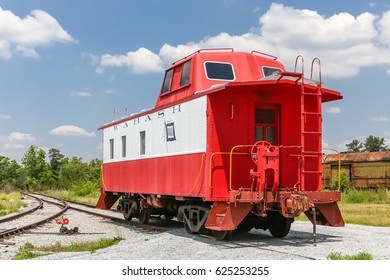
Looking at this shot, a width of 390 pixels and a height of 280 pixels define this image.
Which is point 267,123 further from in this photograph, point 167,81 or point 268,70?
point 167,81

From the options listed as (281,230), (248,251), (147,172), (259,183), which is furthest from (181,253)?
(147,172)

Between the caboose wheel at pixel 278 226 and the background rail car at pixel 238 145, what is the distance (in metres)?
0.03

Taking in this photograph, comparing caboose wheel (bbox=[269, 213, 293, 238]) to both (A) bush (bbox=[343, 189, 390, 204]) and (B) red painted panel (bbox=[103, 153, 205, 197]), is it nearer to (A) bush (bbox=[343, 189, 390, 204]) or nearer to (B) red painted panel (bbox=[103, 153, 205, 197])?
(B) red painted panel (bbox=[103, 153, 205, 197])

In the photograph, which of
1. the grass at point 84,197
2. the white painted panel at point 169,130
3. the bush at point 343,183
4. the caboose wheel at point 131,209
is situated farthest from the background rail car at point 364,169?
the white painted panel at point 169,130

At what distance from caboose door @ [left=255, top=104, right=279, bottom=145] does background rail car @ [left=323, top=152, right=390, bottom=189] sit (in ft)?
83.2

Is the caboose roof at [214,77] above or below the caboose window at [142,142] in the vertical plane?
→ above

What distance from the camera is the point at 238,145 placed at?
12.4 metres

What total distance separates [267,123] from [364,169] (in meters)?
27.3

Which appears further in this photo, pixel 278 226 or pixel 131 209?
pixel 131 209

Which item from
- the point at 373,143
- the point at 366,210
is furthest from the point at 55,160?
the point at 366,210

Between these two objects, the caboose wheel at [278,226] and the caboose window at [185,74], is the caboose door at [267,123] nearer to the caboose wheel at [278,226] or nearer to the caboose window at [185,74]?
the caboose wheel at [278,226]

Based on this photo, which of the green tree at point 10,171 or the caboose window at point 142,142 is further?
the green tree at point 10,171

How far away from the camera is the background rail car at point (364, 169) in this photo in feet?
120

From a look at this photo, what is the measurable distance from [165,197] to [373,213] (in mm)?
10772
